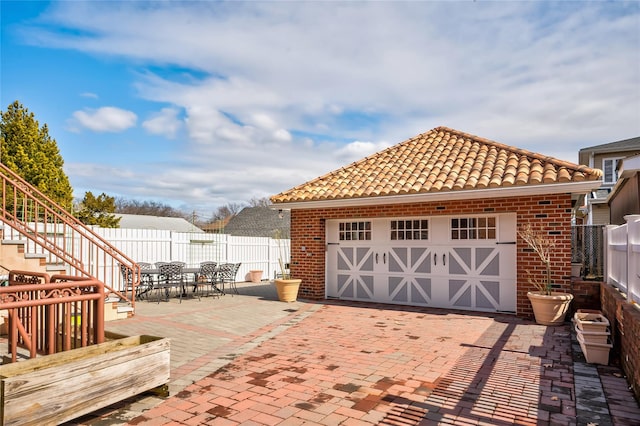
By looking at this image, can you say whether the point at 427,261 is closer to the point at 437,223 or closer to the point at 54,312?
the point at 437,223

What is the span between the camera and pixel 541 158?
927 centimetres

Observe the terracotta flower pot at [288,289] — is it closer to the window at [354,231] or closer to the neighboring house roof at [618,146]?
the window at [354,231]

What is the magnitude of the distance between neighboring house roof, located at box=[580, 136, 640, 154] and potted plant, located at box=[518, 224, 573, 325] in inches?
634

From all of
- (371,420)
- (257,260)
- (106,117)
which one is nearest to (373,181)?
(371,420)

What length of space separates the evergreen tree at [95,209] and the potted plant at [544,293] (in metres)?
22.6

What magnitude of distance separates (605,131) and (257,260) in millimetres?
18680

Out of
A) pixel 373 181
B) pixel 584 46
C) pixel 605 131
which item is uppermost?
pixel 605 131

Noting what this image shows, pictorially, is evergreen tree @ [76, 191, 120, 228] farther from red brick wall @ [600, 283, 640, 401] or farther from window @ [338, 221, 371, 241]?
red brick wall @ [600, 283, 640, 401]

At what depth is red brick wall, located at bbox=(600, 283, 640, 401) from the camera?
161 inches

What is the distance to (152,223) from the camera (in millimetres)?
40344

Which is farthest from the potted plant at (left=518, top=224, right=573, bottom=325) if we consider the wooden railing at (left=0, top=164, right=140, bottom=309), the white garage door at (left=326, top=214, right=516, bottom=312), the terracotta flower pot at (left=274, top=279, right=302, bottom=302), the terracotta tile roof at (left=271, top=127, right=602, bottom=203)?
the wooden railing at (left=0, top=164, right=140, bottom=309)

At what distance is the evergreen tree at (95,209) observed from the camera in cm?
2357

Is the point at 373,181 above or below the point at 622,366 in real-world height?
above

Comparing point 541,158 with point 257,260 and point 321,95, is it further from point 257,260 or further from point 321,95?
point 257,260
